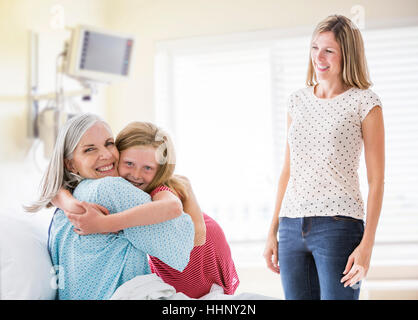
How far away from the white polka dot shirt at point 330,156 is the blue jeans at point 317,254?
0.10 feet

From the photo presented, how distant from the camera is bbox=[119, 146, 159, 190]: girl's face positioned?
1.26m

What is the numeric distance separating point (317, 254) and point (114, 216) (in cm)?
61

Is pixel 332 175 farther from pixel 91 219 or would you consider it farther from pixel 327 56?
pixel 91 219

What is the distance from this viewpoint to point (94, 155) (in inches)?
47.2

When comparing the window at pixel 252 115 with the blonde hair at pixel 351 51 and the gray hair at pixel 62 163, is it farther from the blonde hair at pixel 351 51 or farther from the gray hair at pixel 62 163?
the gray hair at pixel 62 163

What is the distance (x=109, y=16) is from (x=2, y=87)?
1.05m

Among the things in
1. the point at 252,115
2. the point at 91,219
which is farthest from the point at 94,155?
the point at 252,115

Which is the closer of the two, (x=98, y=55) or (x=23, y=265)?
(x=23, y=265)

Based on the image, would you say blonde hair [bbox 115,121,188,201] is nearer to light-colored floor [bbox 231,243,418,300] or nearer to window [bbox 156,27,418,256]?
light-colored floor [bbox 231,243,418,300]

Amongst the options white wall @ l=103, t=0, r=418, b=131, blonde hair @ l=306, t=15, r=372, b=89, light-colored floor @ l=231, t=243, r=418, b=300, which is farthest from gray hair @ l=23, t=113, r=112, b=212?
white wall @ l=103, t=0, r=418, b=131

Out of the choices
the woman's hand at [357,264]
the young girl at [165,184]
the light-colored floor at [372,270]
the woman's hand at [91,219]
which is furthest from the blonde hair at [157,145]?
the light-colored floor at [372,270]

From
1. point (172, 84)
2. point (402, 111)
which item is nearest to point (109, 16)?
point (172, 84)
